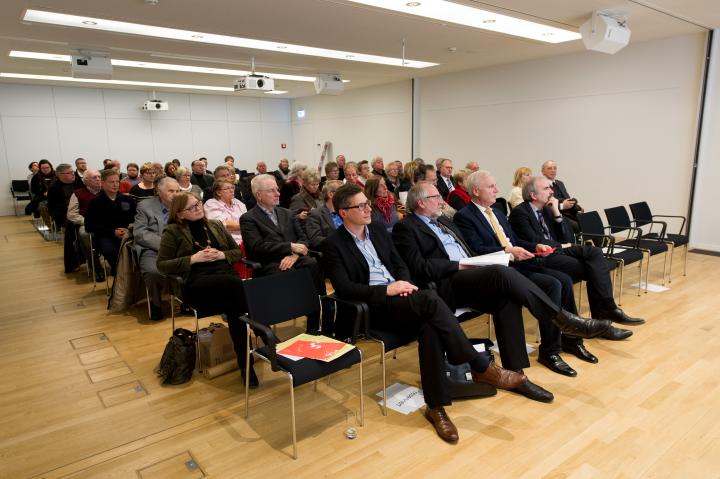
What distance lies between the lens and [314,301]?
10.1ft

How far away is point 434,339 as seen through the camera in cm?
272

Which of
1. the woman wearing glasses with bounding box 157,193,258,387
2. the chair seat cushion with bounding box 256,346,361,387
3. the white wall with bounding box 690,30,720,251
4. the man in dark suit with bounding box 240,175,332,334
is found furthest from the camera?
the white wall with bounding box 690,30,720,251

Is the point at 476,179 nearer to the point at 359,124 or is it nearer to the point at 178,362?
the point at 178,362

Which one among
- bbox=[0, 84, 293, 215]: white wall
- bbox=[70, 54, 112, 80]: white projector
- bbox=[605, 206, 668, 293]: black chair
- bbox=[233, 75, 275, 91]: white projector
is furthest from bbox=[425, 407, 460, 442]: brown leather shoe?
bbox=[0, 84, 293, 215]: white wall

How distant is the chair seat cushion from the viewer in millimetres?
2402

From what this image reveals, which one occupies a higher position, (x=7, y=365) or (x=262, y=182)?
(x=262, y=182)

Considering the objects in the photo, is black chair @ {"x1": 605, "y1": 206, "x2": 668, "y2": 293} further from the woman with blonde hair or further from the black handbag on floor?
the black handbag on floor

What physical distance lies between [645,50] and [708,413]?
6367 mm

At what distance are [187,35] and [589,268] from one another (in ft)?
19.1

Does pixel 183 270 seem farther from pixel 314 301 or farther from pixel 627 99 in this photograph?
pixel 627 99

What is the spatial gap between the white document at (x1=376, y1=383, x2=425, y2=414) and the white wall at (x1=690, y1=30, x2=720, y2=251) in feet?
20.4

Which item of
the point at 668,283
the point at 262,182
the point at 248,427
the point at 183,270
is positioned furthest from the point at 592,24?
the point at 248,427

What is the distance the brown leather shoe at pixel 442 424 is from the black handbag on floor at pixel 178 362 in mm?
1721

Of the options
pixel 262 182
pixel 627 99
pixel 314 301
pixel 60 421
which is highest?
pixel 627 99
